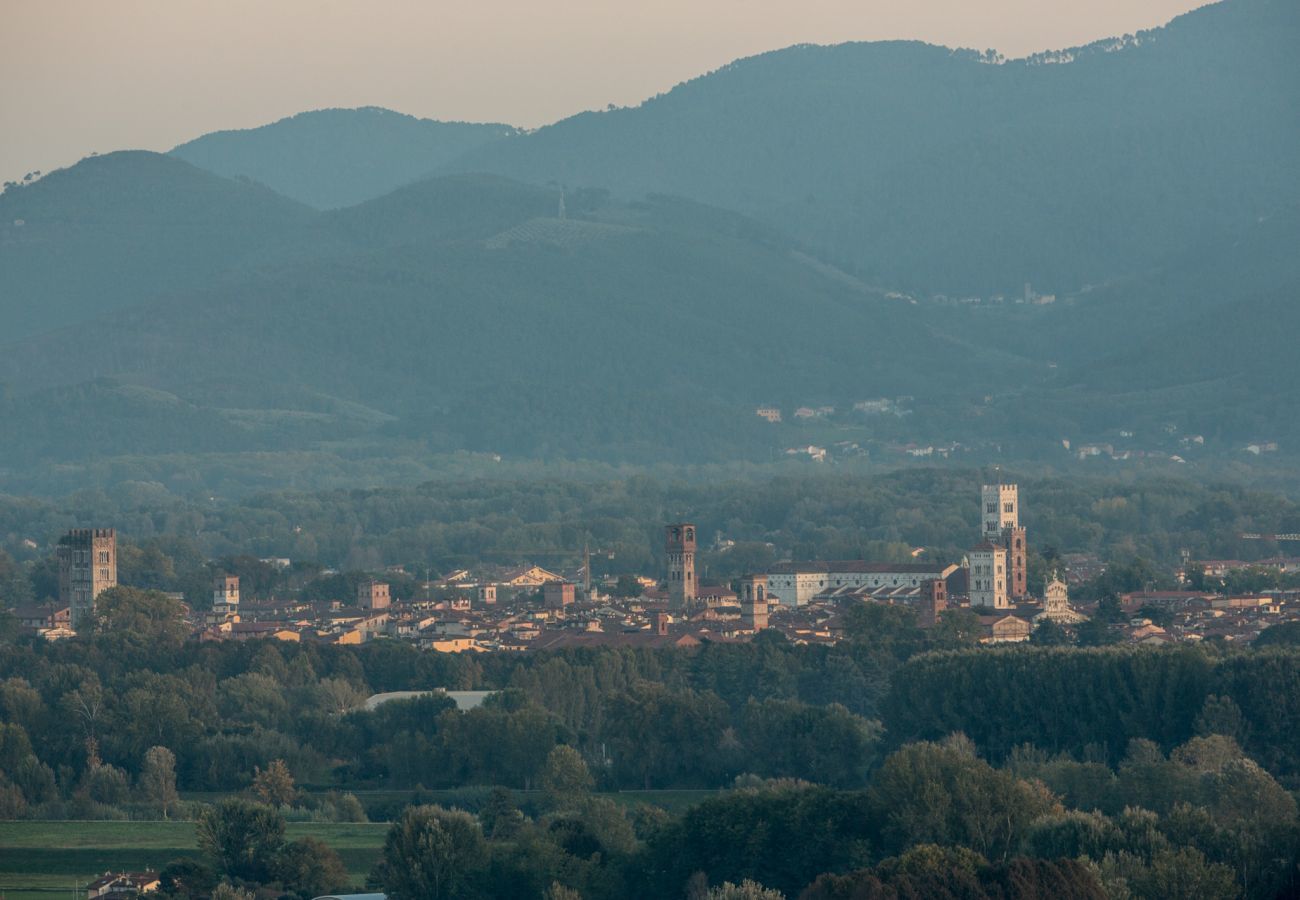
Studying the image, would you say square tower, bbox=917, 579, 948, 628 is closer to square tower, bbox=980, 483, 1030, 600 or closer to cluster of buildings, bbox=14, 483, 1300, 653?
cluster of buildings, bbox=14, 483, 1300, 653

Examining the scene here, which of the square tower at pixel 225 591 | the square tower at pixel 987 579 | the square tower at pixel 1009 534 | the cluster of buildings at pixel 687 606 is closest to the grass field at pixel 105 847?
the cluster of buildings at pixel 687 606

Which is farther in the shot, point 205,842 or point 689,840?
point 205,842

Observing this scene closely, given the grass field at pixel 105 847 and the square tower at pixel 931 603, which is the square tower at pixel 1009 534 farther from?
the grass field at pixel 105 847

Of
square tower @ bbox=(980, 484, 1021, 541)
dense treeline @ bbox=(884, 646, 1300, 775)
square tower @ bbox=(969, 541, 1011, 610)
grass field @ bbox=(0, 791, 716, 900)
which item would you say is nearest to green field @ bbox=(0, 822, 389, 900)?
grass field @ bbox=(0, 791, 716, 900)

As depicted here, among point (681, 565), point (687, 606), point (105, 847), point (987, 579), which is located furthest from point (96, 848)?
point (681, 565)

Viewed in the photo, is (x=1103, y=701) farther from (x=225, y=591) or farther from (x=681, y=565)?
(x=225, y=591)

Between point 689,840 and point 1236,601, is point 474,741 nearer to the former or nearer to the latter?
point 689,840

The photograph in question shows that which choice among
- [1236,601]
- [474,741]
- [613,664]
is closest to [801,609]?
[1236,601]
